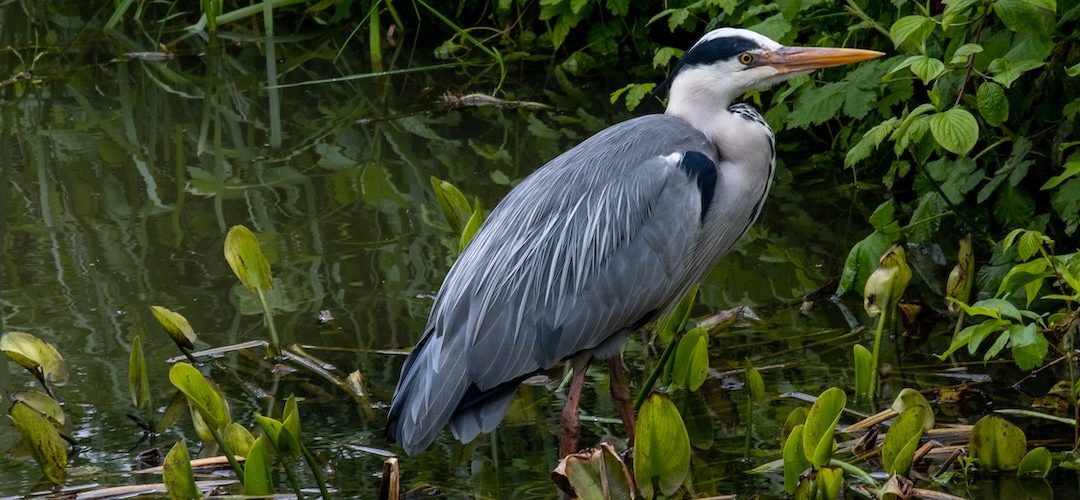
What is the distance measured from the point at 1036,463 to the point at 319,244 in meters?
3.05

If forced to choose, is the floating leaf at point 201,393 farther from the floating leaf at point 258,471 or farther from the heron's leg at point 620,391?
the heron's leg at point 620,391

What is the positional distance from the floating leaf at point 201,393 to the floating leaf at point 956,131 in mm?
1968

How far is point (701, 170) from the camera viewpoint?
11.9 ft

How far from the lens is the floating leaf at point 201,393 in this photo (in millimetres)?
3047

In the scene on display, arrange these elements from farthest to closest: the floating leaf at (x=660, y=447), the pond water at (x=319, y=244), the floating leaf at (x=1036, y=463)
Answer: the pond water at (x=319, y=244) → the floating leaf at (x=1036, y=463) → the floating leaf at (x=660, y=447)

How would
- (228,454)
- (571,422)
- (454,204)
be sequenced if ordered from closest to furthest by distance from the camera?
(228,454)
(571,422)
(454,204)

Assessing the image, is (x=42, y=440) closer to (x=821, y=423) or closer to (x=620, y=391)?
(x=620, y=391)

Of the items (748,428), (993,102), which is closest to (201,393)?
(748,428)

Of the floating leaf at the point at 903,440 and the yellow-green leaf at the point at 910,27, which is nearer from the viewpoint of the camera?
the floating leaf at the point at 903,440

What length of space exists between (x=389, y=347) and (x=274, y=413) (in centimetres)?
55

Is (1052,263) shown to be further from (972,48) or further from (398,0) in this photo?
(398,0)

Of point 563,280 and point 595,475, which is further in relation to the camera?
point 563,280

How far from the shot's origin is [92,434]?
3893 millimetres

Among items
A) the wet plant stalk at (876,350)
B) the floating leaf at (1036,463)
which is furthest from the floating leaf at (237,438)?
the floating leaf at (1036,463)
